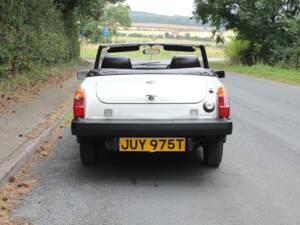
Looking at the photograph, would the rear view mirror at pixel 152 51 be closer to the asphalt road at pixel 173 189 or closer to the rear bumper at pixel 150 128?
the asphalt road at pixel 173 189

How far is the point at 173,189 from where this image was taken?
19.2 ft

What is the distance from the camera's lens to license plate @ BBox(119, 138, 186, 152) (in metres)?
6.07

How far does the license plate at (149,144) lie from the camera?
6066mm

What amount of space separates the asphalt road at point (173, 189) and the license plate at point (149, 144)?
0.39 meters

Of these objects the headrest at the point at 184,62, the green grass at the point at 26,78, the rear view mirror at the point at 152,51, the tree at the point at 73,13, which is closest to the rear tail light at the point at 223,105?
the headrest at the point at 184,62

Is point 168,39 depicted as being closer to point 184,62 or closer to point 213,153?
point 184,62

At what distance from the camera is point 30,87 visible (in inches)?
619

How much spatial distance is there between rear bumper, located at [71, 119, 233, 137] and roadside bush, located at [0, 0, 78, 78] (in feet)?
27.4

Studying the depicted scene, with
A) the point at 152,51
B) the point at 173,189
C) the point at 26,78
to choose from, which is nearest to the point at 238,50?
the point at 26,78

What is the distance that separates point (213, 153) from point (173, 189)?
1035 millimetres

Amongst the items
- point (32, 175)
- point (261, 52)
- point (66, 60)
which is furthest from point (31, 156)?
point (261, 52)

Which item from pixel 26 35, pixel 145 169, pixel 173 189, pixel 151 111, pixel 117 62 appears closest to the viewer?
pixel 173 189

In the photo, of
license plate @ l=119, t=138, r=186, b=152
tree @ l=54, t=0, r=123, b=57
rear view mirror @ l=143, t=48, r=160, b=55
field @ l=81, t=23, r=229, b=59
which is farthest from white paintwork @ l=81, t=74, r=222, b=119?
tree @ l=54, t=0, r=123, b=57

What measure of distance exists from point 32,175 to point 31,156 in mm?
985
